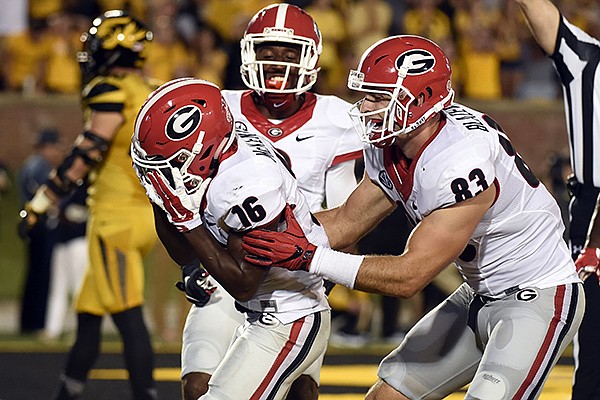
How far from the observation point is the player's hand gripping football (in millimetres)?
3387

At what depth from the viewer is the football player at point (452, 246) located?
11.2ft

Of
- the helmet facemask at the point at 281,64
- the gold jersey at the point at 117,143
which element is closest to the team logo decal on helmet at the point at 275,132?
the helmet facemask at the point at 281,64

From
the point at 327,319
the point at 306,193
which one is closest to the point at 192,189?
the point at 327,319

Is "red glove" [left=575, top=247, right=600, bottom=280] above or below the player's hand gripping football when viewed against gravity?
below

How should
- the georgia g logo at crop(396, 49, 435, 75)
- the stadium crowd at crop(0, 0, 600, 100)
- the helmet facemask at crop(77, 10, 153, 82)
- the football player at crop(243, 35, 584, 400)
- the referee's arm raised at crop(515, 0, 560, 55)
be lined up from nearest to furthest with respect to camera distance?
1. the football player at crop(243, 35, 584, 400)
2. the georgia g logo at crop(396, 49, 435, 75)
3. the referee's arm raised at crop(515, 0, 560, 55)
4. the helmet facemask at crop(77, 10, 153, 82)
5. the stadium crowd at crop(0, 0, 600, 100)

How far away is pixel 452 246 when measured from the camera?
341cm

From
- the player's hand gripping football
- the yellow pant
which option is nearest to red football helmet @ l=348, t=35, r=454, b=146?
the player's hand gripping football

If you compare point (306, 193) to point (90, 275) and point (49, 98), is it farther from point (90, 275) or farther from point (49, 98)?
point (49, 98)

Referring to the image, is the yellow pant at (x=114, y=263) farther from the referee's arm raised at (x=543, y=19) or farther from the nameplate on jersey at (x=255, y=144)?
the referee's arm raised at (x=543, y=19)

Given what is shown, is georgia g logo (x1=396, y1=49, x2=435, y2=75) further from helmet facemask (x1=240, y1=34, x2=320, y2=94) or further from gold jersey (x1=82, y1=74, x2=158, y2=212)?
gold jersey (x1=82, y1=74, x2=158, y2=212)

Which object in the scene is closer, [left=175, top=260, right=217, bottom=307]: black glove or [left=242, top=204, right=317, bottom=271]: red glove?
[left=242, top=204, right=317, bottom=271]: red glove

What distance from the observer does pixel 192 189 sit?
3.41 meters

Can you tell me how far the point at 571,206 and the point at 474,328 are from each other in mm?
1029

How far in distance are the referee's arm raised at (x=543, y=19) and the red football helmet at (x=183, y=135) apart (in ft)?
4.94
